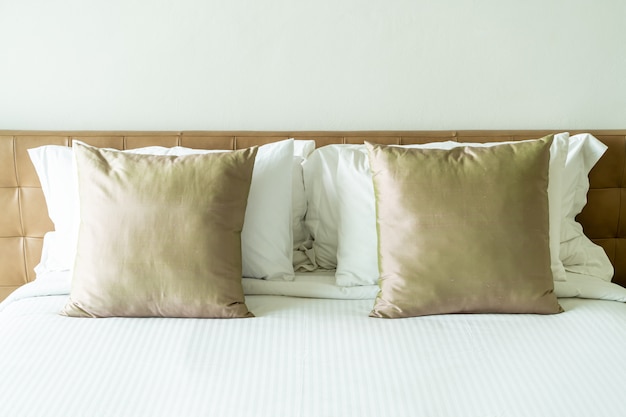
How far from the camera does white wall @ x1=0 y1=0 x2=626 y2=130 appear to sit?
6.95ft

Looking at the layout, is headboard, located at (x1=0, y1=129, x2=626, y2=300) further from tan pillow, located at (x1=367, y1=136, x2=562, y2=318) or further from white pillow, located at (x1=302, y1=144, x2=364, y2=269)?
tan pillow, located at (x1=367, y1=136, x2=562, y2=318)

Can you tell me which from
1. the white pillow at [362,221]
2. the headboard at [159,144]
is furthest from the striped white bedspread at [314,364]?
the headboard at [159,144]

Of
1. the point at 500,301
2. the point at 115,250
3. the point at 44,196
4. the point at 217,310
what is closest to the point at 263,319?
the point at 217,310

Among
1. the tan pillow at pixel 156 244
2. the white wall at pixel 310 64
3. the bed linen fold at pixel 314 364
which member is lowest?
the bed linen fold at pixel 314 364

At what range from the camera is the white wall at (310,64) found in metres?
2.12

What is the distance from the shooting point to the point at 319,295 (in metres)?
1.84

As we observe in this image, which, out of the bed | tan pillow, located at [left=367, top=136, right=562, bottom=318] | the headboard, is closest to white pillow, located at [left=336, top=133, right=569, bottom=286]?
the bed

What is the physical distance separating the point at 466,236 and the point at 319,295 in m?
0.48

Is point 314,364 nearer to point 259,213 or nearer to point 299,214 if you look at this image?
point 259,213

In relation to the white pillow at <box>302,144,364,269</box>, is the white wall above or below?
above

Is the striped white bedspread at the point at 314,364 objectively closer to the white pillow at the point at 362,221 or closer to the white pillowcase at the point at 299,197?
the white pillow at the point at 362,221

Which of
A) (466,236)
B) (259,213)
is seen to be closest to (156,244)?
(259,213)

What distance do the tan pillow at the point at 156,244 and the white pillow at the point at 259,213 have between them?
0.13 metres

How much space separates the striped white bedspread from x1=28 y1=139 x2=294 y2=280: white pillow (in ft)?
0.53
